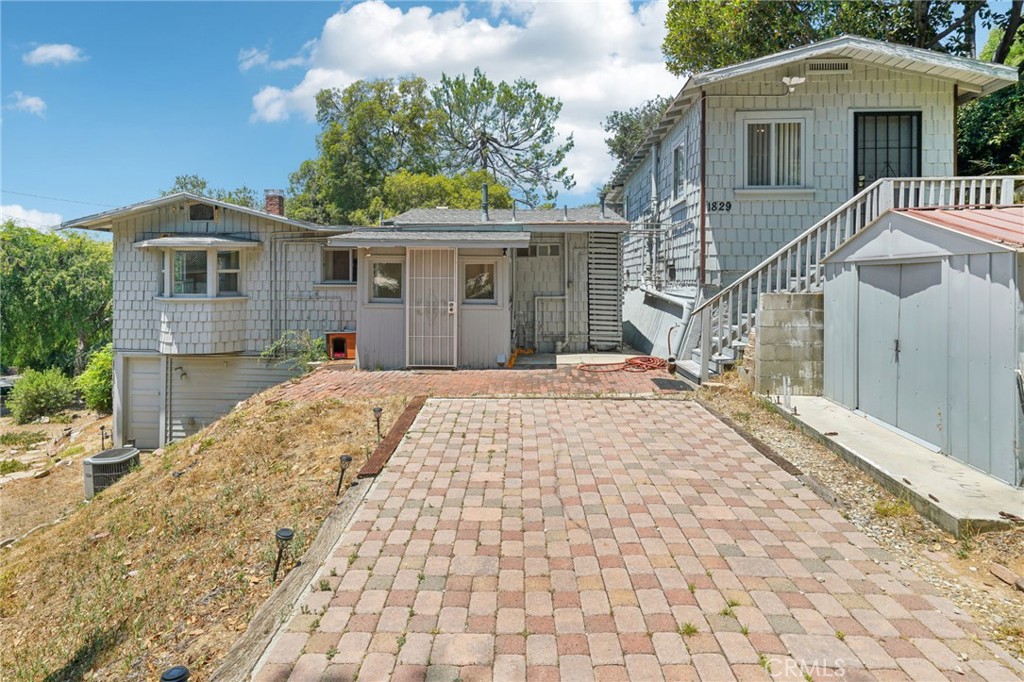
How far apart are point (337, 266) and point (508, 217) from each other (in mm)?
4574

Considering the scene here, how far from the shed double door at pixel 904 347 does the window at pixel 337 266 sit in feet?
38.5

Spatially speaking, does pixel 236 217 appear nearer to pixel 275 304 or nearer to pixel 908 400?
pixel 275 304

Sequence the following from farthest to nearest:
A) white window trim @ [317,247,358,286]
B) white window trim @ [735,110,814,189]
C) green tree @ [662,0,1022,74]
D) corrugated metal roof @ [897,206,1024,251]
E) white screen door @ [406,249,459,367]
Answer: green tree @ [662,0,1022,74]
white window trim @ [317,247,358,286]
white window trim @ [735,110,814,189]
white screen door @ [406,249,459,367]
corrugated metal roof @ [897,206,1024,251]

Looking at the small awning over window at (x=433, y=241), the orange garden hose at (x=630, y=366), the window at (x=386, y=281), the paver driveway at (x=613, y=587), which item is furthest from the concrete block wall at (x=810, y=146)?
the paver driveway at (x=613, y=587)

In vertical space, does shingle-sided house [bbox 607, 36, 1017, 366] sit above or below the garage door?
above

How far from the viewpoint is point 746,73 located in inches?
448

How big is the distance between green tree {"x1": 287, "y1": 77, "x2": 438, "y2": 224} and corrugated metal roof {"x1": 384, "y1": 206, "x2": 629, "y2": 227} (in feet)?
57.8

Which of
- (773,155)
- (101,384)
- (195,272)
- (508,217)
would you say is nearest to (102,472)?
(195,272)

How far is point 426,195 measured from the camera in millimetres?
28188

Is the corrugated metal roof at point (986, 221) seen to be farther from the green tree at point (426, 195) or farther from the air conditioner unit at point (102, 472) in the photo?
the green tree at point (426, 195)

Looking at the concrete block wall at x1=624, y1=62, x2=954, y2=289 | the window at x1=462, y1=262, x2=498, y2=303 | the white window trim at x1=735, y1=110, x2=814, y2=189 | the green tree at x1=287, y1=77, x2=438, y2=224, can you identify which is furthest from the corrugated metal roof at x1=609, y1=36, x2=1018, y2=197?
the green tree at x1=287, y1=77, x2=438, y2=224

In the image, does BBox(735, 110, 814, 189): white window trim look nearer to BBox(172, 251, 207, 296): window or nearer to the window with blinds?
the window with blinds

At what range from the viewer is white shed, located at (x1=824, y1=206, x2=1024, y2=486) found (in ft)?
15.1

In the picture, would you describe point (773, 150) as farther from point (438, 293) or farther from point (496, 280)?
point (438, 293)
